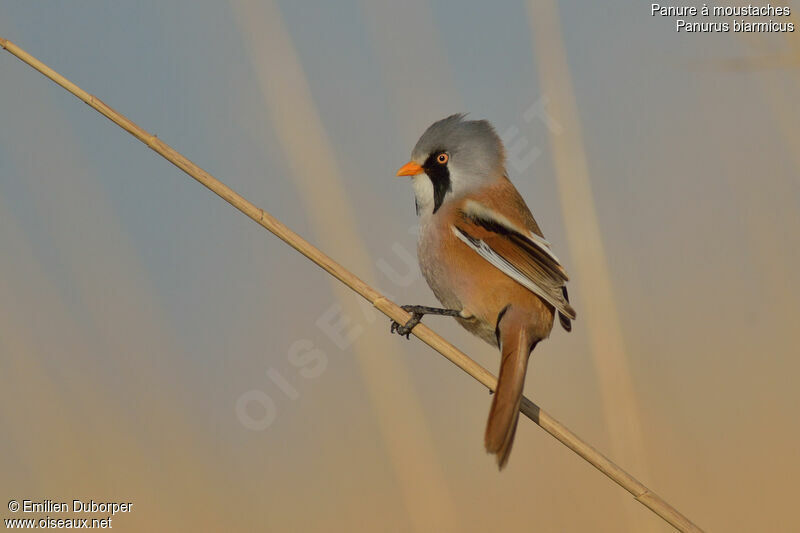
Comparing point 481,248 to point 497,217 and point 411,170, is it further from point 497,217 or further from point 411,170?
point 411,170

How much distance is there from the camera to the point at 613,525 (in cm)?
288

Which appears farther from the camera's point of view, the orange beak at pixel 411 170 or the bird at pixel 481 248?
the orange beak at pixel 411 170

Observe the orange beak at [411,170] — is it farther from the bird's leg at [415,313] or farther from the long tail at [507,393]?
the long tail at [507,393]

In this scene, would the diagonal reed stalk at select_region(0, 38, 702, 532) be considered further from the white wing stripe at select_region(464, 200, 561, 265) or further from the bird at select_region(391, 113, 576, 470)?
the white wing stripe at select_region(464, 200, 561, 265)

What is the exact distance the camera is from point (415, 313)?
2.47 meters

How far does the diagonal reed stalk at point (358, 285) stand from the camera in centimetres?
181

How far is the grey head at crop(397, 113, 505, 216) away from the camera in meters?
2.71

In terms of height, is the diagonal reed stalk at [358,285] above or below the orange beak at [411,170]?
below

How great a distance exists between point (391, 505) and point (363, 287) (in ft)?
3.56

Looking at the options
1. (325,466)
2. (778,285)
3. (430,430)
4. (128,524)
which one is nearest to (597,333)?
(430,430)

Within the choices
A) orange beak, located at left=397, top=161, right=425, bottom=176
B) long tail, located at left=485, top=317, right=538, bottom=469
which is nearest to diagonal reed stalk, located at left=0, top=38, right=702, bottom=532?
long tail, located at left=485, top=317, right=538, bottom=469

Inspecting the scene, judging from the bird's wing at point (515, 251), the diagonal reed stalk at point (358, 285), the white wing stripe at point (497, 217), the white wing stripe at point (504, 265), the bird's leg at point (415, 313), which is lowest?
the diagonal reed stalk at point (358, 285)

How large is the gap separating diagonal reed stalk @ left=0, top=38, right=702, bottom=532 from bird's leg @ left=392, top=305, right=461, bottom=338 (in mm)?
165

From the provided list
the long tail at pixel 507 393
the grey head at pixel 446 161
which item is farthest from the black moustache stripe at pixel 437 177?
the long tail at pixel 507 393
